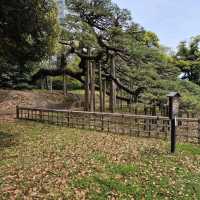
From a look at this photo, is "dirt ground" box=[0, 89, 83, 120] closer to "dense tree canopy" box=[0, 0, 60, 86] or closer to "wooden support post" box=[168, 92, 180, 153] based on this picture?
"dense tree canopy" box=[0, 0, 60, 86]

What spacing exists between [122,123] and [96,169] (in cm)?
606

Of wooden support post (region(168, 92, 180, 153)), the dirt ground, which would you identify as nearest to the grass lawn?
wooden support post (region(168, 92, 180, 153))

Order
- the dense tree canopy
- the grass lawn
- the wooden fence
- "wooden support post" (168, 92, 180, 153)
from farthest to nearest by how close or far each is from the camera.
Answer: the wooden fence, the dense tree canopy, "wooden support post" (168, 92, 180, 153), the grass lawn

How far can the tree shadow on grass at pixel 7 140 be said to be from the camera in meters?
10.9

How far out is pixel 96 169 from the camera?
25.8 ft

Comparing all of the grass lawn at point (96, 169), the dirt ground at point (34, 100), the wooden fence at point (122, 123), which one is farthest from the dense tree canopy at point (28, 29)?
the dirt ground at point (34, 100)

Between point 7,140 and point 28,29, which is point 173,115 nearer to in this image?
point 28,29

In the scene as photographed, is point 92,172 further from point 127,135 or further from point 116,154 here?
point 127,135

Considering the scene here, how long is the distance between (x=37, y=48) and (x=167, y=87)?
8.05 metres

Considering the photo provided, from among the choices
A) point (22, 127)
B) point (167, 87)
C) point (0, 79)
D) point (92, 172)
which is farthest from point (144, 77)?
point (0, 79)

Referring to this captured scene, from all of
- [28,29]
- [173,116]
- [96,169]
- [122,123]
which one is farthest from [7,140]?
[173,116]

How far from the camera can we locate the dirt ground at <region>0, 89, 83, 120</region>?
66.1 ft

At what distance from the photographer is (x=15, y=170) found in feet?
25.7

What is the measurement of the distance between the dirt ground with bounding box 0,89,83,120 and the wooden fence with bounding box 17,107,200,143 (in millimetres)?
2615
